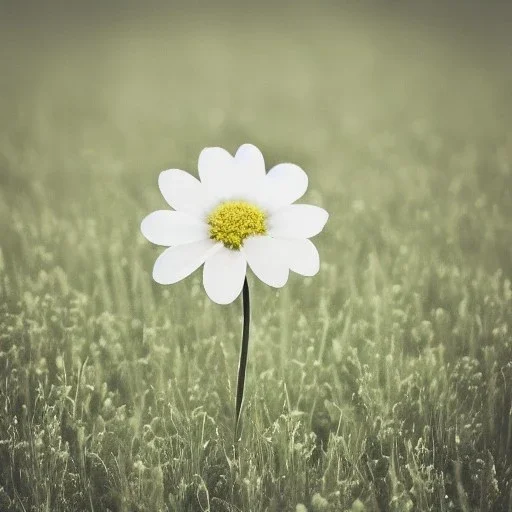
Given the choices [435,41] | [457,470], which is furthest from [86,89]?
[457,470]

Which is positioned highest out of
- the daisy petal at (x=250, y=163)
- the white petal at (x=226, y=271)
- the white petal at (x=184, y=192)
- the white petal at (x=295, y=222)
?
the daisy petal at (x=250, y=163)

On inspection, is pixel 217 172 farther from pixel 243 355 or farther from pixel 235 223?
pixel 243 355

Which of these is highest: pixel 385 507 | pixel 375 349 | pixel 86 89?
pixel 86 89

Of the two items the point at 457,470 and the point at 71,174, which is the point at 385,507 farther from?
the point at 71,174

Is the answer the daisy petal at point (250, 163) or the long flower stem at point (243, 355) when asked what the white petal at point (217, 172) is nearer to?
the daisy petal at point (250, 163)

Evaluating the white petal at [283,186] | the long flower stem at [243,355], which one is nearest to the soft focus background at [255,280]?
the long flower stem at [243,355]

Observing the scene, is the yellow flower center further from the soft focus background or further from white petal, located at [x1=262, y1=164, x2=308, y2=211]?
the soft focus background

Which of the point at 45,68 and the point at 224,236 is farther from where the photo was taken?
the point at 45,68

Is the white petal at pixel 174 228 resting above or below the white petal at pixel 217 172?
below
